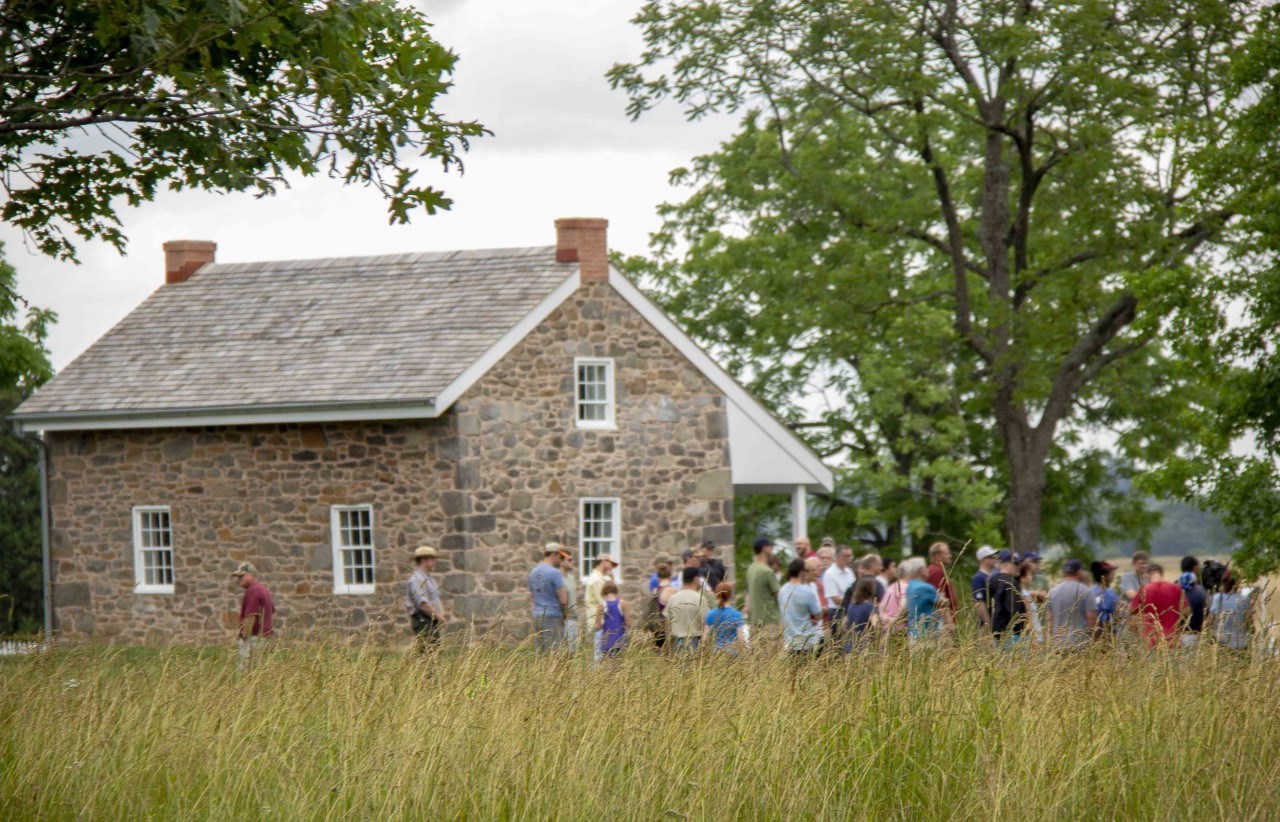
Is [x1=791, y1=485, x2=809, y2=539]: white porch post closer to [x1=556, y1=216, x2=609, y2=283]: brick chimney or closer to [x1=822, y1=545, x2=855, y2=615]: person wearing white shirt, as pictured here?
[x1=556, y1=216, x2=609, y2=283]: brick chimney

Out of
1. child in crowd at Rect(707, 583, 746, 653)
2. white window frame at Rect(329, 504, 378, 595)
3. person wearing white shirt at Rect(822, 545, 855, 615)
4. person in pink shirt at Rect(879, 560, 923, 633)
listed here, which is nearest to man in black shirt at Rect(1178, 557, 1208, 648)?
person in pink shirt at Rect(879, 560, 923, 633)

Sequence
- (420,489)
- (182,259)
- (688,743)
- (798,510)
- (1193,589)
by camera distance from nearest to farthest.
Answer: (688,743) → (1193,589) → (420,489) → (798,510) → (182,259)

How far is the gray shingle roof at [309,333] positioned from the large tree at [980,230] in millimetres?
4450

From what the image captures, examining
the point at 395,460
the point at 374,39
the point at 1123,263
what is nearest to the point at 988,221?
the point at 1123,263

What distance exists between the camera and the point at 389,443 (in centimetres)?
2227

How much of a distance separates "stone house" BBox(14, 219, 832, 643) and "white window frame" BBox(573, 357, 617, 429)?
1.3 inches

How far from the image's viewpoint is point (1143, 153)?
25.2 meters

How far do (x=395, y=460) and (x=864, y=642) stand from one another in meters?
14.1

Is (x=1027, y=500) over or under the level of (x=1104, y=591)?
over

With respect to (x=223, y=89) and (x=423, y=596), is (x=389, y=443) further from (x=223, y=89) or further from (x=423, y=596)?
(x=223, y=89)

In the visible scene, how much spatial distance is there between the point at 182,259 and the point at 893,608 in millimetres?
17956

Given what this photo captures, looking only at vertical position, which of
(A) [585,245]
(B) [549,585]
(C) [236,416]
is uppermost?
(A) [585,245]

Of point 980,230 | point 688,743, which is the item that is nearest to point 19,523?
point 980,230

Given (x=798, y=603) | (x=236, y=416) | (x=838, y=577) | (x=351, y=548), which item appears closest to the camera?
(x=798, y=603)
